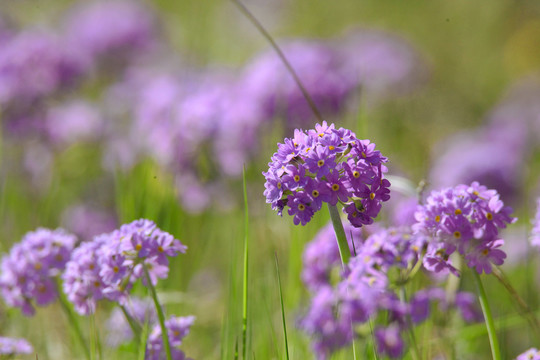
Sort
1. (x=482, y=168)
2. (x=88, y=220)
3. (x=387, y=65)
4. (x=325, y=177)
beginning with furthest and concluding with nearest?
(x=387, y=65) < (x=482, y=168) < (x=88, y=220) < (x=325, y=177)

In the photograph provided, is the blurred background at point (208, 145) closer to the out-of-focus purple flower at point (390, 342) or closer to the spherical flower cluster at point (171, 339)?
the spherical flower cluster at point (171, 339)

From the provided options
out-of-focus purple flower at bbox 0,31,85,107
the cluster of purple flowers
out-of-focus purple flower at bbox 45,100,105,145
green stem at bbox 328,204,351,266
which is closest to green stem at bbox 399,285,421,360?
the cluster of purple flowers

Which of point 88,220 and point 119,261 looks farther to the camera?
point 88,220

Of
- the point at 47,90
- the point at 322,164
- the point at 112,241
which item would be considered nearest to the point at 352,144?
the point at 322,164

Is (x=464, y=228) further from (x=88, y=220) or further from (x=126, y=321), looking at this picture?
(x=88, y=220)

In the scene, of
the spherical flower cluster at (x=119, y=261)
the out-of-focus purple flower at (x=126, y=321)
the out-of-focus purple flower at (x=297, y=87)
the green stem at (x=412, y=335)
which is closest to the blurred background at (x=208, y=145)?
the out-of-focus purple flower at (x=297, y=87)

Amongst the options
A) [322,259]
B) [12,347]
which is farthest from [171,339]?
[322,259]

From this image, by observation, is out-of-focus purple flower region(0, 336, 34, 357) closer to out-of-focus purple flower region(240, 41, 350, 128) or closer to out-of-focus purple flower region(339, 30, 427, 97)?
out-of-focus purple flower region(240, 41, 350, 128)

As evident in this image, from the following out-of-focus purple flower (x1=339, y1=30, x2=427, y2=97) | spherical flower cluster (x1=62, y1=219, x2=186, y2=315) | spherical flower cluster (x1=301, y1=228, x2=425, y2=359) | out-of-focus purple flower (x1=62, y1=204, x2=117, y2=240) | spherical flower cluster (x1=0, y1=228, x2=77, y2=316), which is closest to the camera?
spherical flower cluster (x1=62, y1=219, x2=186, y2=315)
